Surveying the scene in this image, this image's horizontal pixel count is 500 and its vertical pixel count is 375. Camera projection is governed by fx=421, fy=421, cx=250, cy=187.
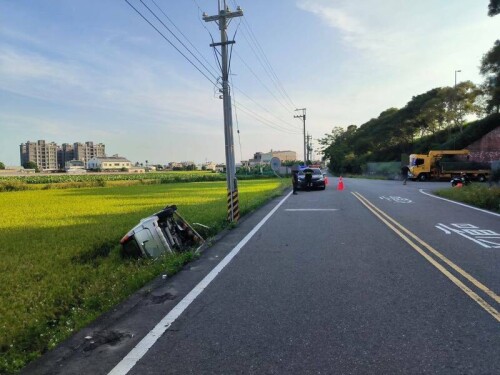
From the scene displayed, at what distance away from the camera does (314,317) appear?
15.5ft

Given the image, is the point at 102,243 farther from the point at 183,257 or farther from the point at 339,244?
the point at 339,244

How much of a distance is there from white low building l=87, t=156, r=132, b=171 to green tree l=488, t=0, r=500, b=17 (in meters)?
145

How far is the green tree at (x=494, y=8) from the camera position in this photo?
22.1 meters

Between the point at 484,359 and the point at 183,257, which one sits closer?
the point at 484,359

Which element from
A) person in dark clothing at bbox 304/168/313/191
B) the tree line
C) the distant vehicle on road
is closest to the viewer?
person in dark clothing at bbox 304/168/313/191

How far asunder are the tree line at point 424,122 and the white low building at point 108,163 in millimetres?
90269

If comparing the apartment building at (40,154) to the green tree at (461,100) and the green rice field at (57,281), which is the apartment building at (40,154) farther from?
the green rice field at (57,281)

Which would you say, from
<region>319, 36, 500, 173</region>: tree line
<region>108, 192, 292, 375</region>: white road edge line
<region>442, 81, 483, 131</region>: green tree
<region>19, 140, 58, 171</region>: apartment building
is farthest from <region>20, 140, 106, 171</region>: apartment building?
<region>108, 192, 292, 375</region>: white road edge line

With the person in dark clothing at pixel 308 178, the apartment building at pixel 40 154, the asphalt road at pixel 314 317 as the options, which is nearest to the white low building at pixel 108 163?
the apartment building at pixel 40 154

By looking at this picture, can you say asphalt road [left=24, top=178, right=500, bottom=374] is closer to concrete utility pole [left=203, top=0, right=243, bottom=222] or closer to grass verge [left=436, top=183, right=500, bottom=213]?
concrete utility pole [left=203, top=0, right=243, bottom=222]

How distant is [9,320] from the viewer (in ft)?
17.0

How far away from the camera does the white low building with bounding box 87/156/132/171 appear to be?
157m

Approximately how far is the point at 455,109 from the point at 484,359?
206 ft

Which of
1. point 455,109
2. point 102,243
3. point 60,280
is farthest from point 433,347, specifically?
point 455,109
